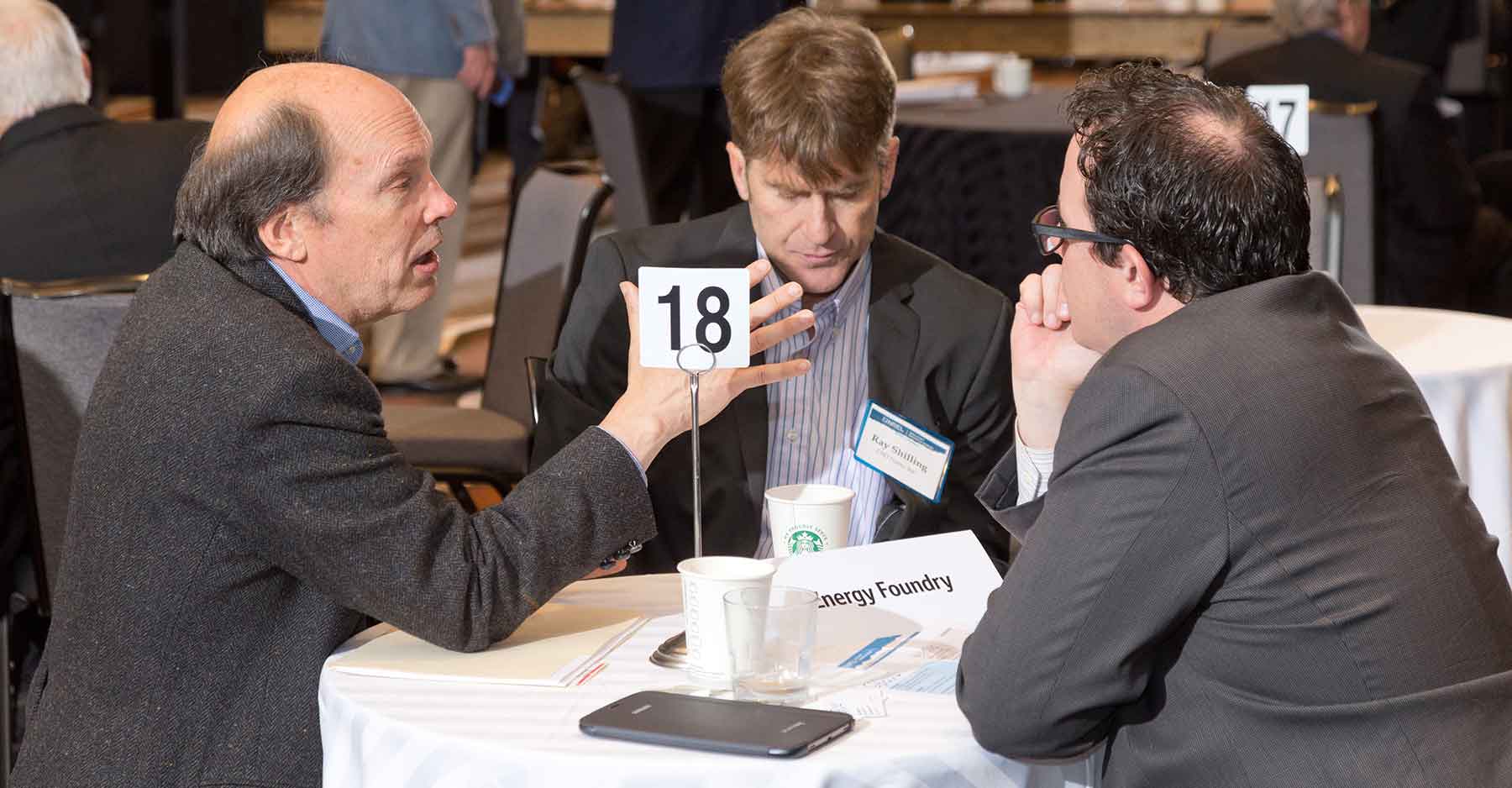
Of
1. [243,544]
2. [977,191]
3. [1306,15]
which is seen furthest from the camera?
[1306,15]

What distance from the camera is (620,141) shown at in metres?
5.43

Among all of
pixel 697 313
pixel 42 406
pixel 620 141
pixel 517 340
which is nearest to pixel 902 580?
pixel 697 313

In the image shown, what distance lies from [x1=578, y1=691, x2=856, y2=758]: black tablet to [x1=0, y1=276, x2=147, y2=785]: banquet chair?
4.76 ft

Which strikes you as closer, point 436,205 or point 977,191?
point 436,205

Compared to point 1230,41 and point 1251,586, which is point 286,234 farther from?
point 1230,41

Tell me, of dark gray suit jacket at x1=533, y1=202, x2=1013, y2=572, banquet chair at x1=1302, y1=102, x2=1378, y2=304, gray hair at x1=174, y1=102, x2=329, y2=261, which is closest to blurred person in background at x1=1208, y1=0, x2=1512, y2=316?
banquet chair at x1=1302, y1=102, x2=1378, y2=304

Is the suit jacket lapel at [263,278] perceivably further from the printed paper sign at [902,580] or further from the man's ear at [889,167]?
the man's ear at [889,167]

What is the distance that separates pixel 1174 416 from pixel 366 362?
16.1 ft

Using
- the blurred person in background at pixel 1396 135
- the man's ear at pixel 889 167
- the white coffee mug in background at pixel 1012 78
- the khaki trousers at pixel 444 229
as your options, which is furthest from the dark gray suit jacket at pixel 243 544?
the white coffee mug in background at pixel 1012 78

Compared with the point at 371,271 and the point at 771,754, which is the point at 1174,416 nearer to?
the point at 771,754

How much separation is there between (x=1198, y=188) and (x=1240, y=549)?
1.10ft

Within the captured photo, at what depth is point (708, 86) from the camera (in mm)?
5781

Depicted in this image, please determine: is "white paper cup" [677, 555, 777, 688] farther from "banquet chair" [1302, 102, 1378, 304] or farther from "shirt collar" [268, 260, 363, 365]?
"banquet chair" [1302, 102, 1378, 304]

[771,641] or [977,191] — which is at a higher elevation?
[977,191]
